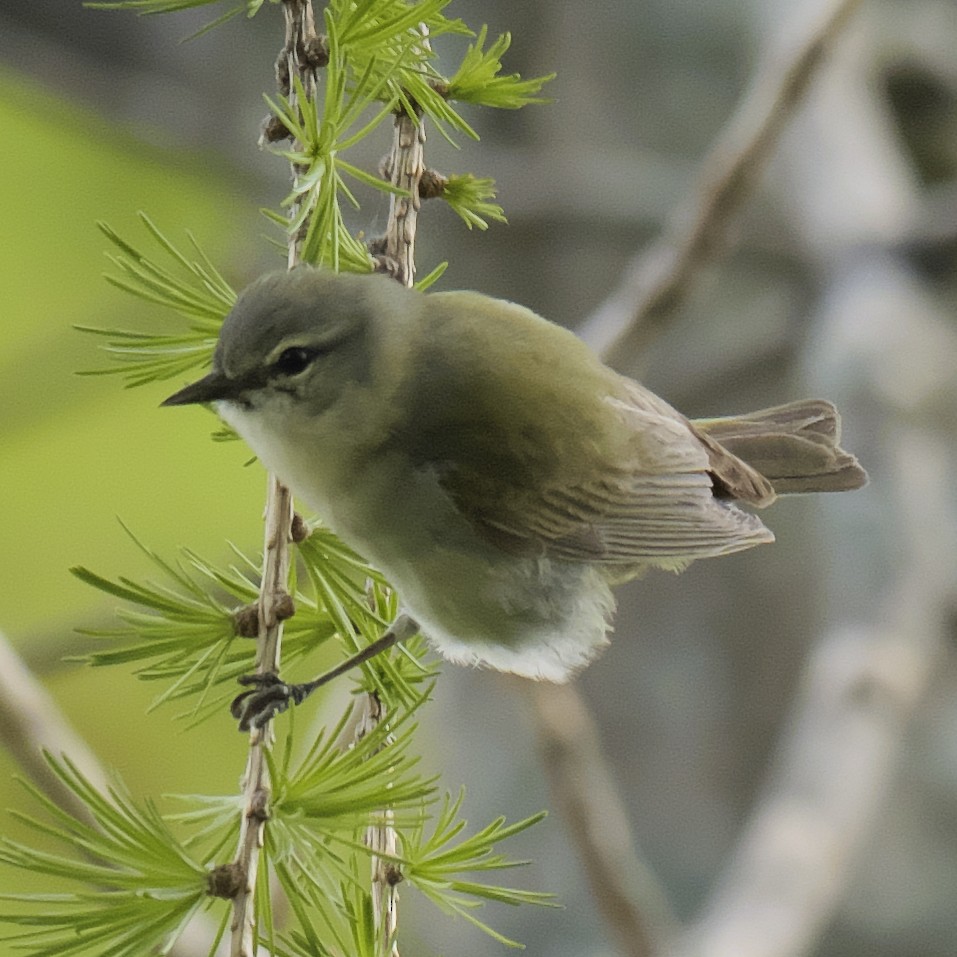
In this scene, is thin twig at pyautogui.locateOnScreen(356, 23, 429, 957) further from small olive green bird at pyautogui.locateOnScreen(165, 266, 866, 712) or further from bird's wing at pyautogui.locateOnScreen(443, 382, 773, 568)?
bird's wing at pyautogui.locateOnScreen(443, 382, 773, 568)

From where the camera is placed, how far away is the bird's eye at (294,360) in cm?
86

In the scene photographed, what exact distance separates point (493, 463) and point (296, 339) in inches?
11.0

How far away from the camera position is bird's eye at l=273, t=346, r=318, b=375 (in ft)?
2.84

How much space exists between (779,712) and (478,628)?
1611 millimetres

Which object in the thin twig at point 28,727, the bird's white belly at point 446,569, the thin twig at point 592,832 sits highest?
the bird's white belly at point 446,569

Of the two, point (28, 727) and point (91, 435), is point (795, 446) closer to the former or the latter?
point (28, 727)

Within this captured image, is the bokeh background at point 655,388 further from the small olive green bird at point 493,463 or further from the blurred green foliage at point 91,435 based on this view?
the small olive green bird at point 493,463

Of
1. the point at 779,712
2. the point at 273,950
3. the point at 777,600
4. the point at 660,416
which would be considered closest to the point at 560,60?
the point at 777,600

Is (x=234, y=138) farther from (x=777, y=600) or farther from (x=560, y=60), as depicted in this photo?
(x=777, y=600)

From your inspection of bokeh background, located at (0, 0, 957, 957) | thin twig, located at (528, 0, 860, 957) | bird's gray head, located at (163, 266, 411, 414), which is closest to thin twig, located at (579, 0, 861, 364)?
Result: thin twig, located at (528, 0, 860, 957)

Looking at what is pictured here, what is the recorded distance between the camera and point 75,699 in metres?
2.70

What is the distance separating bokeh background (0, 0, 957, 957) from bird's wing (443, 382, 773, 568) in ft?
2.88

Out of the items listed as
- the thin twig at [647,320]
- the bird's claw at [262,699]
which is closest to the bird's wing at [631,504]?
the bird's claw at [262,699]

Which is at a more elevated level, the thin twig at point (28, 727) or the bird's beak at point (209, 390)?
the bird's beak at point (209, 390)
